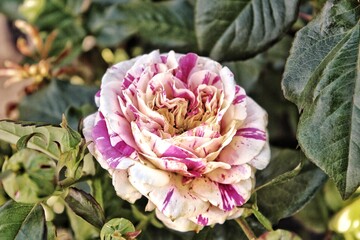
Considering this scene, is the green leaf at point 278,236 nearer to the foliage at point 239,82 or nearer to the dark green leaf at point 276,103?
the foliage at point 239,82

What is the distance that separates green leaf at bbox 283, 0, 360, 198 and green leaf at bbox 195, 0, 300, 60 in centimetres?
7

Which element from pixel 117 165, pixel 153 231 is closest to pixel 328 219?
pixel 153 231

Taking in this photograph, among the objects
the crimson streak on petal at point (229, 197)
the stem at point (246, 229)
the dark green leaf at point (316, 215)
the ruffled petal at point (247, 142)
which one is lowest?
the dark green leaf at point (316, 215)

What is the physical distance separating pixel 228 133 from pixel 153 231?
0.52ft

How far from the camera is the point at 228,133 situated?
0.41 meters

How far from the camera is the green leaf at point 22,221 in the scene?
40 centimetres

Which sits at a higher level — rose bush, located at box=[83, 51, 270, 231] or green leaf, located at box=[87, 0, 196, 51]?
rose bush, located at box=[83, 51, 270, 231]

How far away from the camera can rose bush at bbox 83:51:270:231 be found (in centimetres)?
41

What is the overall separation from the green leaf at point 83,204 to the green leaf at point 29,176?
0.04 meters

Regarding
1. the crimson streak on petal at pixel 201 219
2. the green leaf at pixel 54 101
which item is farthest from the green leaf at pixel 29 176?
the green leaf at pixel 54 101

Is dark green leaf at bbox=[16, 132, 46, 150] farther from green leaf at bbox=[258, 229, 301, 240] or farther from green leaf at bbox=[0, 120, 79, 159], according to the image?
green leaf at bbox=[258, 229, 301, 240]

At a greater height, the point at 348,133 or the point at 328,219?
the point at 348,133

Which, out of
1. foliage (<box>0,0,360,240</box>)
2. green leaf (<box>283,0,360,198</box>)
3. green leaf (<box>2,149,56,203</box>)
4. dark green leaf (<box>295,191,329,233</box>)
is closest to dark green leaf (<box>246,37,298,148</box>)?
foliage (<box>0,0,360,240</box>)

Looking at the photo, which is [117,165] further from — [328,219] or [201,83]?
[328,219]
